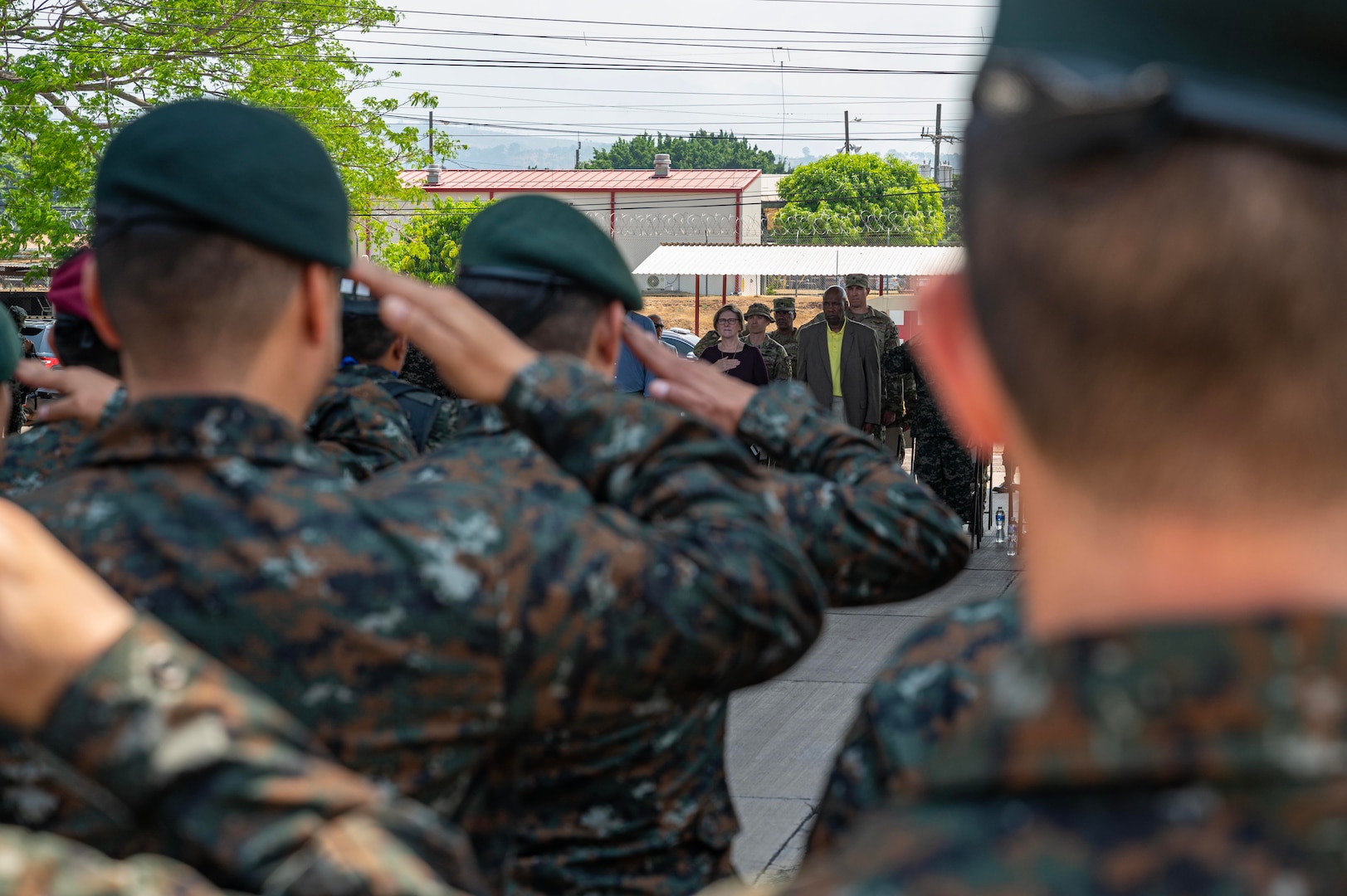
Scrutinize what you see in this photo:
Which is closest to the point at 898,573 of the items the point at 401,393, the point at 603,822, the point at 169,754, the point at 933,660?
the point at 603,822

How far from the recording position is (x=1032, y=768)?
0.77 metres

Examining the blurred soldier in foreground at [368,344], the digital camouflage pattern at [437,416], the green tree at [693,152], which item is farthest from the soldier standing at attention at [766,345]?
the green tree at [693,152]

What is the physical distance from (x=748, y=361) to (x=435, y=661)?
10738 mm

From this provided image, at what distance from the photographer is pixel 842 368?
12367mm

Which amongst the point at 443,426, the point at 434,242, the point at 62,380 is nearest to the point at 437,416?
the point at 443,426

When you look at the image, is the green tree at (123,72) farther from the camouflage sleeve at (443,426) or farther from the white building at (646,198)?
the white building at (646,198)

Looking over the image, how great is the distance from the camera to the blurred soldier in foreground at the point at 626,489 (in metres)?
2.02

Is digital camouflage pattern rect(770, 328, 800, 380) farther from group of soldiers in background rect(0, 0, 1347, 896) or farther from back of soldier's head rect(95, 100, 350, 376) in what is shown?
back of soldier's head rect(95, 100, 350, 376)

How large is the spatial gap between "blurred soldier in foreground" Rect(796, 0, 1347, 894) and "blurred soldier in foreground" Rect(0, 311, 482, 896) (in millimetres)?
430

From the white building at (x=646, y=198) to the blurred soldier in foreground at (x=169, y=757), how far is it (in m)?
63.2

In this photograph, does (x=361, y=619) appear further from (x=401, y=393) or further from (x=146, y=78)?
(x=146, y=78)

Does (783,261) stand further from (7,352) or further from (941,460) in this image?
(7,352)

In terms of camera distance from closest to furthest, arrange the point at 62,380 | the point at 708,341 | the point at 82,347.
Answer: the point at 62,380 < the point at 82,347 < the point at 708,341

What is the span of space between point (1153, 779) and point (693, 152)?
6262 inches
